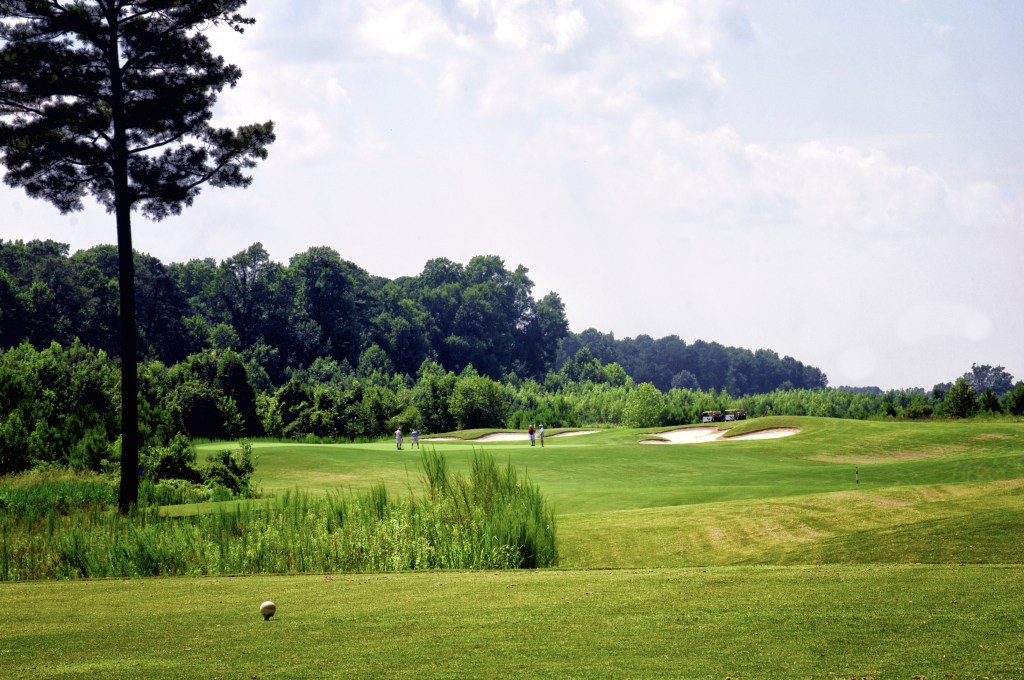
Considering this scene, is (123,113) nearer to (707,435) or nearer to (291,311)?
(707,435)

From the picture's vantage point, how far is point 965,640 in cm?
714

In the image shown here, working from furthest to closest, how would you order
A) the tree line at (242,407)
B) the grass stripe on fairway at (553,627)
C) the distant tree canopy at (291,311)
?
the distant tree canopy at (291,311) → the tree line at (242,407) → the grass stripe on fairway at (553,627)

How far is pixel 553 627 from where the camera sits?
8.16 meters

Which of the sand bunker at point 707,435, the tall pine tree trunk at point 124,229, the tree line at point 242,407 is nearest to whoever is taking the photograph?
the tall pine tree trunk at point 124,229

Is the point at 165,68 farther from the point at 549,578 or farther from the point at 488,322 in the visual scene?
the point at 488,322

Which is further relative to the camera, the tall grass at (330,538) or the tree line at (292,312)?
the tree line at (292,312)

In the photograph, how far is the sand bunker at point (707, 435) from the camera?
145 feet

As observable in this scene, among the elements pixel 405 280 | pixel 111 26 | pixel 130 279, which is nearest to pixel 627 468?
pixel 130 279

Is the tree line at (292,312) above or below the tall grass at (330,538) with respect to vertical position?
above

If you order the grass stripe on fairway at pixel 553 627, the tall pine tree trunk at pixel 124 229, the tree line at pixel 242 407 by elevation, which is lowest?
the grass stripe on fairway at pixel 553 627

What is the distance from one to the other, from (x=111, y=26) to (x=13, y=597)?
1633 centimetres

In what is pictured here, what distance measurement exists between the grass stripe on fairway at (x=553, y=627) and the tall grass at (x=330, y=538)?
2.60 metres

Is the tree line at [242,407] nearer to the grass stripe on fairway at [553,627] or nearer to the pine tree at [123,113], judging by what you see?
the pine tree at [123,113]

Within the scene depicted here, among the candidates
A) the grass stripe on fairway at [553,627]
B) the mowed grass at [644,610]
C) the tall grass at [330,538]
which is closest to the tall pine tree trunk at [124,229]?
the tall grass at [330,538]
